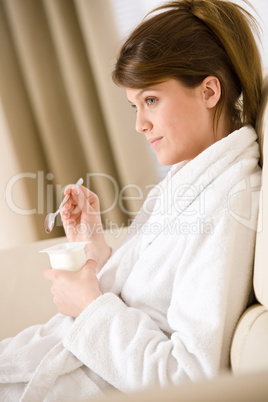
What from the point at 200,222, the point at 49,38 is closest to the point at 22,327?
the point at 200,222

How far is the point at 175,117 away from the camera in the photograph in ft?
3.86

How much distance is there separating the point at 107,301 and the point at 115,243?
818 mm

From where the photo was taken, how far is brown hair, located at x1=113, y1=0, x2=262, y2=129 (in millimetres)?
1150

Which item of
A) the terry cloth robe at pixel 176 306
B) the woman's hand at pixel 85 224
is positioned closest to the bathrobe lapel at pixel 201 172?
the terry cloth robe at pixel 176 306

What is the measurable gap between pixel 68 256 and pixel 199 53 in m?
0.63

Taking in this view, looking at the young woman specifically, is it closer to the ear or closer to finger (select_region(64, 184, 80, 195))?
the ear

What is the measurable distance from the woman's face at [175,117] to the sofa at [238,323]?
0.50 ft

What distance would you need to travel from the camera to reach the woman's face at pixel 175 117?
117 centimetres

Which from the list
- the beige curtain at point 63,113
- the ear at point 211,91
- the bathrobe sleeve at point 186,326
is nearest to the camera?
the bathrobe sleeve at point 186,326

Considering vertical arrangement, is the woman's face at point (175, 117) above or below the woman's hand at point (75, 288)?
above

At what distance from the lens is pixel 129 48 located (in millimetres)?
1203

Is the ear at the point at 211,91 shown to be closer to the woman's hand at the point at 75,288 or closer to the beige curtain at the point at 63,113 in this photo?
the woman's hand at the point at 75,288

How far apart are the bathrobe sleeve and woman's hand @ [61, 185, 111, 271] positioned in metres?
0.49

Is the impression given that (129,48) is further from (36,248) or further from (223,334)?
(36,248)
